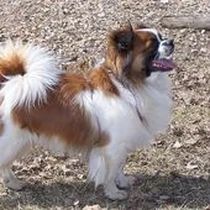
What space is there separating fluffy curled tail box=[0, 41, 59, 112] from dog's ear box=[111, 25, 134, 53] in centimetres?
53

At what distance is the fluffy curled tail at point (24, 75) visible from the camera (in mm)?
4367

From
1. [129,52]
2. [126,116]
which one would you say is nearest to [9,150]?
[126,116]

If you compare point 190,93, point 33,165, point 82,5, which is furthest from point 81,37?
point 33,165

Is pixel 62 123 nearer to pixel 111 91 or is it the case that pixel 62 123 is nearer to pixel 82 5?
pixel 111 91

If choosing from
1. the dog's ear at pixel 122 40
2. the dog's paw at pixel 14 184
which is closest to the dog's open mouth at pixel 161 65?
the dog's ear at pixel 122 40

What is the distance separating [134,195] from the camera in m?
4.83

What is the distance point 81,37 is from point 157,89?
277cm

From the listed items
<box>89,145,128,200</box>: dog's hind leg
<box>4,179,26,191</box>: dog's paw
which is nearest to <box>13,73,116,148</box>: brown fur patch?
<box>89,145,128,200</box>: dog's hind leg

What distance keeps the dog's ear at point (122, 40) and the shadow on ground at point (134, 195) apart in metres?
1.18

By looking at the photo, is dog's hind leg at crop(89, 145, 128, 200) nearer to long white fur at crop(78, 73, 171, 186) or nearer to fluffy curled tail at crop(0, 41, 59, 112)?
long white fur at crop(78, 73, 171, 186)

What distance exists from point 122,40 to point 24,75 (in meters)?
0.72

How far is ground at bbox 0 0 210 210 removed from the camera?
190 inches

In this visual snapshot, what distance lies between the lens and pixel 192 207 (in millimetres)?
4680

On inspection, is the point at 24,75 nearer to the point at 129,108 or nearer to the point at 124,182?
the point at 129,108
